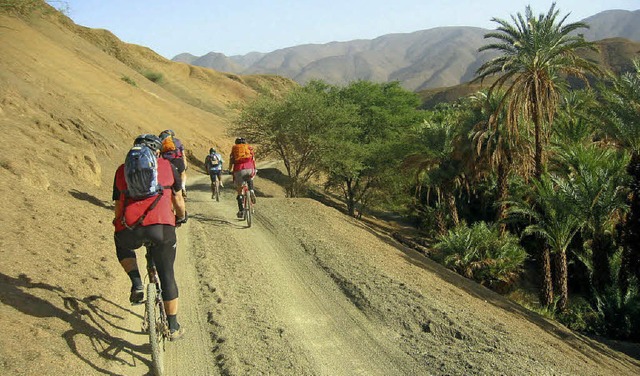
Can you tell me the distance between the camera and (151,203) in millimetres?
4352

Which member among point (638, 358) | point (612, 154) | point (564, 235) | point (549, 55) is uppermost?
point (549, 55)

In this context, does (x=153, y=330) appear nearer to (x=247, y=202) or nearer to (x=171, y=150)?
(x=171, y=150)

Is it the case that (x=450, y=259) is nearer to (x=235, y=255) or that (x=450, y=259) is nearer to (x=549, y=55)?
(x=549, y=55)

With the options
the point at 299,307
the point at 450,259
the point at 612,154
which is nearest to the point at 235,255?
the point at 299,307

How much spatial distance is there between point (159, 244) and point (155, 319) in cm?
74

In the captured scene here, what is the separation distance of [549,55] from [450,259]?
7978 millimetres

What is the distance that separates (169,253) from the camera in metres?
4.48

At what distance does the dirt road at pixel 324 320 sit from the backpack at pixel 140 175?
1808mm

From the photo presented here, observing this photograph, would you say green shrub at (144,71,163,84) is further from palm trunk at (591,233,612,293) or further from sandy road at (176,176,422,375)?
palm trunk at (591,233,612,293)

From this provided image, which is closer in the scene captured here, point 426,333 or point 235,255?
point 426,333

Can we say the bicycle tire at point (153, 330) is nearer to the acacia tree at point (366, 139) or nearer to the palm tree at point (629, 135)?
the palm tree at point (629, 135)

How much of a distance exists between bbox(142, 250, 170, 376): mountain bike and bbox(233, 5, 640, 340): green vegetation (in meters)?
13.0

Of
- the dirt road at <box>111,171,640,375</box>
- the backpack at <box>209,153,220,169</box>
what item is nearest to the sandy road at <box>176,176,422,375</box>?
the dirt road at <box>111,171,640,375</box>

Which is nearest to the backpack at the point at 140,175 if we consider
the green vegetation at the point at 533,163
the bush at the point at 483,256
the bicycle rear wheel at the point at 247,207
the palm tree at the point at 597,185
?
the bicycle rear wheel at the point at 247,207
